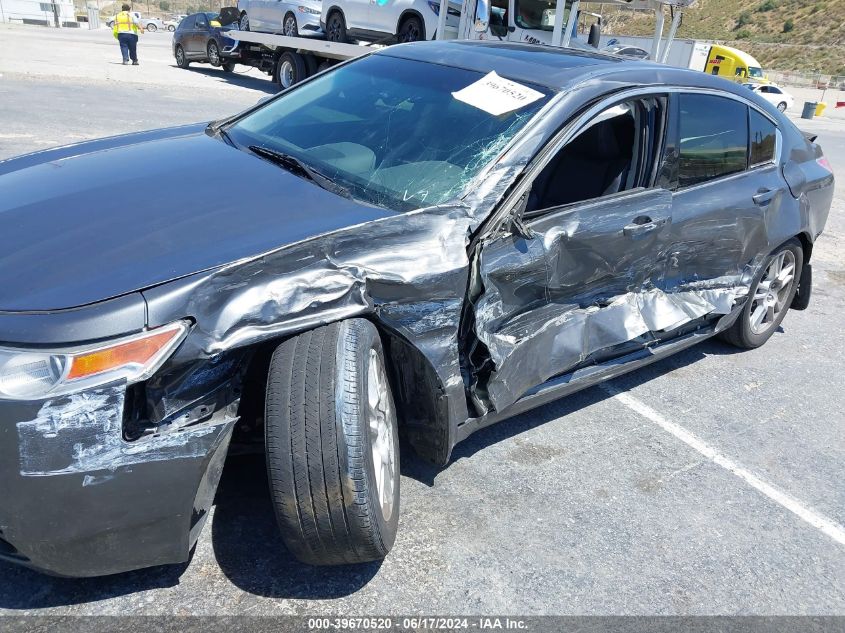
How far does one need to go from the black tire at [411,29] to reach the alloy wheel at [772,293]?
Result: 30.3ft

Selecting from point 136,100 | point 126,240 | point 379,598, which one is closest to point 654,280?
point 379,598

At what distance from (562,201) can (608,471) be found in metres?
1.32

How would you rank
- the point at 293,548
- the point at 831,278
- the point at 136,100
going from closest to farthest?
the point at 293,548
the point at 831,278
the point at 136,100

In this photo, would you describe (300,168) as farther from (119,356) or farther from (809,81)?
(809,81)

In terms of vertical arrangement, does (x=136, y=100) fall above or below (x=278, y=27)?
below

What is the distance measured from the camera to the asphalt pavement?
242 centimetres

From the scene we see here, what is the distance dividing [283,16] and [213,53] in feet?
14.2

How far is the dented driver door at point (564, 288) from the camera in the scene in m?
2.80

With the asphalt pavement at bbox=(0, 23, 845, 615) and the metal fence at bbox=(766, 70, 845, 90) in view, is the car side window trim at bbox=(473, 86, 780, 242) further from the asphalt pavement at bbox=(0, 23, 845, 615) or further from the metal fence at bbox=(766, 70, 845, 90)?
the metal fence at bbox=(766, 70, 845, 90)

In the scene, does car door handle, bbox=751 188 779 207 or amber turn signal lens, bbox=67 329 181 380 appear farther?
car door handle, bbox=751 188 779 207

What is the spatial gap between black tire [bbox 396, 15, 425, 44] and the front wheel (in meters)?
9.68

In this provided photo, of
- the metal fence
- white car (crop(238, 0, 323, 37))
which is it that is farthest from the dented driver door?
the metal fence

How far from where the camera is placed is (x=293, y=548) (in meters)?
2.28

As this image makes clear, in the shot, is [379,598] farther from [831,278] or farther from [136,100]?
[136,100]
